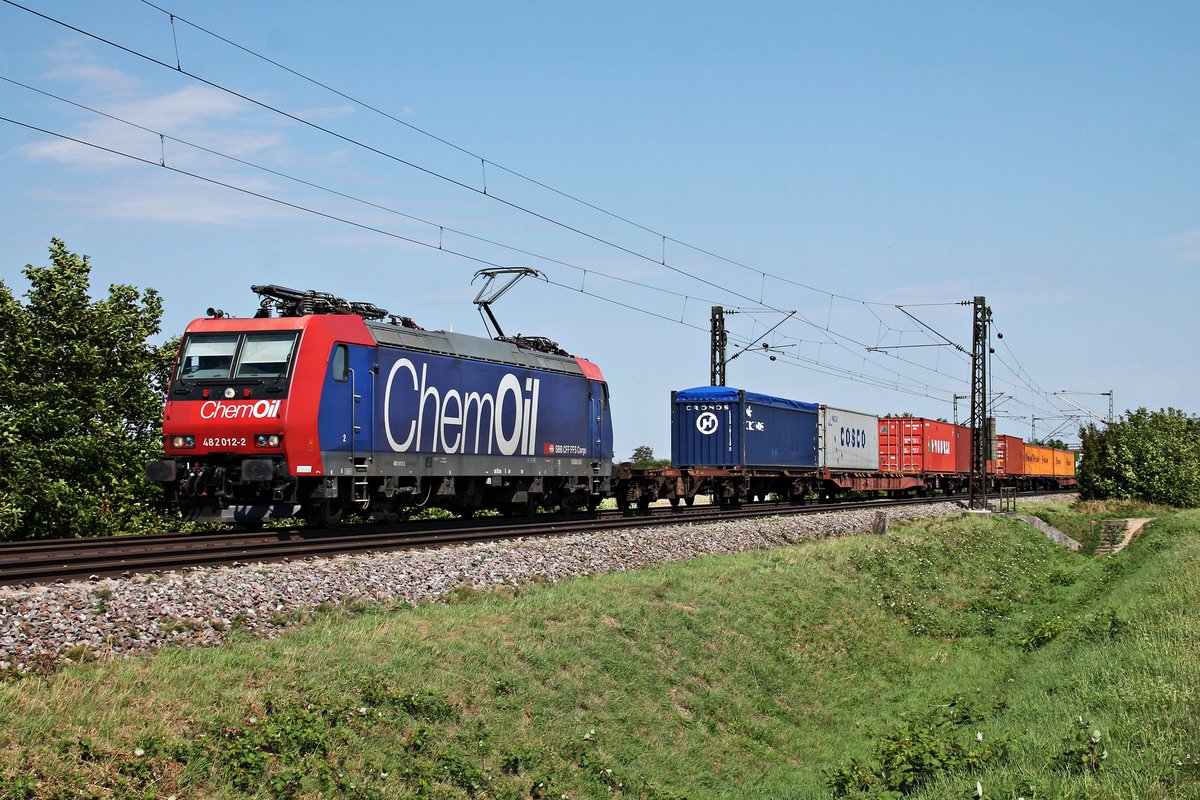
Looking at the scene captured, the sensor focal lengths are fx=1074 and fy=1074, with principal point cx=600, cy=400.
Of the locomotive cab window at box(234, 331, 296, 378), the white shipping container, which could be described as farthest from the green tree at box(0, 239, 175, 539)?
the white shipping container

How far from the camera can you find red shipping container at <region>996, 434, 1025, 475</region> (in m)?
61.5

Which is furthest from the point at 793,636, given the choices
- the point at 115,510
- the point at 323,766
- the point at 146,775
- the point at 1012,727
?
the point at 115,510

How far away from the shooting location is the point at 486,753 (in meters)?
10.1

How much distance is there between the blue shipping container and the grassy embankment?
14748mm

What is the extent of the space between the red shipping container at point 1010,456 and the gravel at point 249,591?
45.7 m

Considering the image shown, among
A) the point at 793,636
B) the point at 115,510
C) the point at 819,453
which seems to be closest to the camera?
the point at 793,636

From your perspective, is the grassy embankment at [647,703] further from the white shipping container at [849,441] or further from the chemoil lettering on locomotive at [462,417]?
the white shipping container at [849,441]

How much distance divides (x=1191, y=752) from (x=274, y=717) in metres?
7.49

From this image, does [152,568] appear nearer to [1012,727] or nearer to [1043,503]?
[1012,727]

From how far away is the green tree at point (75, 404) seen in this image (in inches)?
933

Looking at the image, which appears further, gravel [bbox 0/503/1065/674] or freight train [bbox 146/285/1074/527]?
freight train [bbox 146/285/1074/527]

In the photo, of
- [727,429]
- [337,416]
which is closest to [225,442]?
[337,416]

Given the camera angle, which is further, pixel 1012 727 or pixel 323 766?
pixel 1012 727

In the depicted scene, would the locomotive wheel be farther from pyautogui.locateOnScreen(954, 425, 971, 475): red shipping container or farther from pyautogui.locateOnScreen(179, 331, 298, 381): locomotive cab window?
pyautogui.locateOnScreen(954, 425, 971, 475): red shipping container
